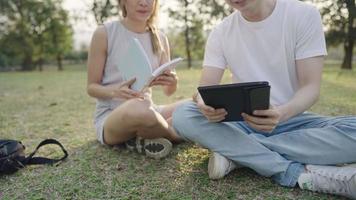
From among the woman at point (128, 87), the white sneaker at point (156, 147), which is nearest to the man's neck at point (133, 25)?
the woman at point (128, 87)

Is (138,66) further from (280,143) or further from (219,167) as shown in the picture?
(280,143)

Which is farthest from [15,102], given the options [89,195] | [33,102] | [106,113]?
[89,195]

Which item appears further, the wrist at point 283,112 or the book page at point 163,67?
the book page at point 163,67

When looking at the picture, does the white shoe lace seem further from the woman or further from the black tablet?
the woman

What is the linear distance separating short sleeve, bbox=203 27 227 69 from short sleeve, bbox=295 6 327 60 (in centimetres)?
40

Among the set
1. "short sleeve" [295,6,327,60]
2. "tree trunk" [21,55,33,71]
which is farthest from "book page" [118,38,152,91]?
"tree trunk" [21,55,33,71]

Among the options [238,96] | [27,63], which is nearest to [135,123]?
[238,96]

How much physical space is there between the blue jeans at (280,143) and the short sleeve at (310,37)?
35cm

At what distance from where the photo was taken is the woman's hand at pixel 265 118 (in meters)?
1.59

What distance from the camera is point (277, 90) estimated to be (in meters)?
2.00

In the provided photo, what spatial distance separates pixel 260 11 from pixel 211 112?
0.63 m

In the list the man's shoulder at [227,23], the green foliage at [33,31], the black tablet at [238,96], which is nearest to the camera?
the black tablet at [238,96]

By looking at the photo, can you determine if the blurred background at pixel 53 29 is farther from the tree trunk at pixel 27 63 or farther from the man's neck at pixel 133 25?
the man's neck at pixel 133 25

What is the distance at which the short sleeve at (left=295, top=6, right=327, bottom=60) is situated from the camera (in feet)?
6.15
